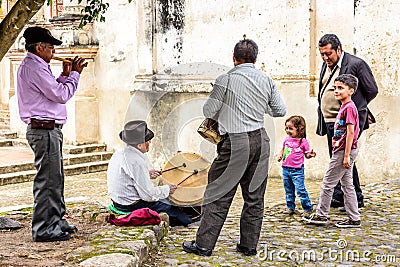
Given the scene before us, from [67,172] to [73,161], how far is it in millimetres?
520

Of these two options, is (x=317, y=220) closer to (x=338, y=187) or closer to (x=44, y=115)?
(x=338, y=187)

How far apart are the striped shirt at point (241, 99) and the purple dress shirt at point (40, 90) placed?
123cm

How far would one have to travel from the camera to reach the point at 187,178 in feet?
24.9

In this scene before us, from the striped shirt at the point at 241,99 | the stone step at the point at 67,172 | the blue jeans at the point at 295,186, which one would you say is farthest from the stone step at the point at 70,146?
the striped shirt at the point at 241,99

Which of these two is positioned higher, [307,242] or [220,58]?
[220,58]

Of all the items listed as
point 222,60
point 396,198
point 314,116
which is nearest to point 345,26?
point 314,116

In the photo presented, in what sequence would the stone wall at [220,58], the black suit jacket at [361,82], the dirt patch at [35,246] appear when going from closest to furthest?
the dirt patch at [35,246]
the black suit jacket at [361,82]
the stone wall at [220,58]

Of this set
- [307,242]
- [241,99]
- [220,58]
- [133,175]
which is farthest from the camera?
[220,58]

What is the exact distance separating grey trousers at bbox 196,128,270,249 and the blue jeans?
64.9 inches

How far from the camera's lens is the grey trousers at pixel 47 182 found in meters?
6.13

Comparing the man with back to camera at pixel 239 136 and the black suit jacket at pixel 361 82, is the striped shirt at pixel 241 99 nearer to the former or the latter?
the man with back to camera at pixel 239 136

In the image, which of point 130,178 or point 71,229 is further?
point 130,178

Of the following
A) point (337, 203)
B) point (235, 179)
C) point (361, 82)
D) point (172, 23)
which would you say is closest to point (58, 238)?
point (235, 179)

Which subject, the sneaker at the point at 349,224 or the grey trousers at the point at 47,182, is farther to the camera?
the sneaker at the point at 349,224
